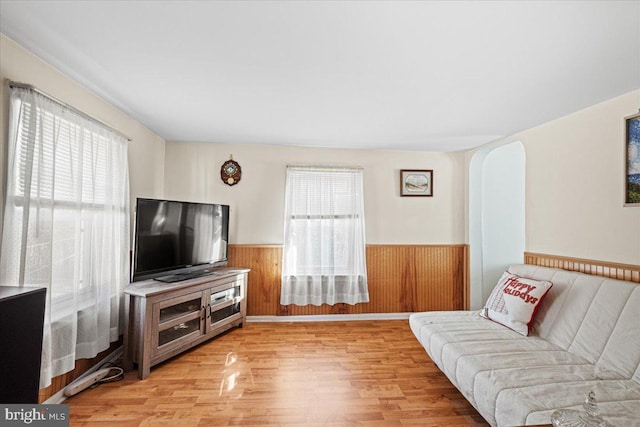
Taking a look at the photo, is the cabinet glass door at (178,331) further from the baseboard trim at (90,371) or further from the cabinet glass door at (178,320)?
the baseboard trim at (90,371)

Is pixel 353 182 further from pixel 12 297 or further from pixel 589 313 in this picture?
pixel 12 297

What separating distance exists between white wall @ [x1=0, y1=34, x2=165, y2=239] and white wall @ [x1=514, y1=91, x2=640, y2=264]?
159 inches

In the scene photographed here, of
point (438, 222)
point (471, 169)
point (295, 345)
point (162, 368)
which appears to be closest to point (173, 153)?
point (162, 368)

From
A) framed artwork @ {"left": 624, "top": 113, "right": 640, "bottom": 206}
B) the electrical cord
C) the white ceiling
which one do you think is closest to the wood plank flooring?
the electrical cord

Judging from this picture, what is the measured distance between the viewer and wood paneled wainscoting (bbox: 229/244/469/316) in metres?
3.82

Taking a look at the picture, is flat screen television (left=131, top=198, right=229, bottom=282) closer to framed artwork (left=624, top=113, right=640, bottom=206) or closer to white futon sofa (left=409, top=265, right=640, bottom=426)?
white futon sofa (left=409, top=265, right=640, bottom=426)

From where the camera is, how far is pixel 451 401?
2.08 m

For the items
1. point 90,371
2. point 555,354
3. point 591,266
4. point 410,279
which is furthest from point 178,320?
point 591,266

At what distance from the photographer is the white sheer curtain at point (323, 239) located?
3662 millimetres

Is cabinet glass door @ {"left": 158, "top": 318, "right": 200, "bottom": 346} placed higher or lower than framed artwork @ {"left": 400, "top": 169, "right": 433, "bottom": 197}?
lower

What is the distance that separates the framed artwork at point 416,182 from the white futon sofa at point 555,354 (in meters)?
1.78

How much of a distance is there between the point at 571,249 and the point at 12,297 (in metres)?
3.68

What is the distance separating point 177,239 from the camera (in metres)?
2.90

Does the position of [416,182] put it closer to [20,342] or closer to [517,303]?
[517,303]
